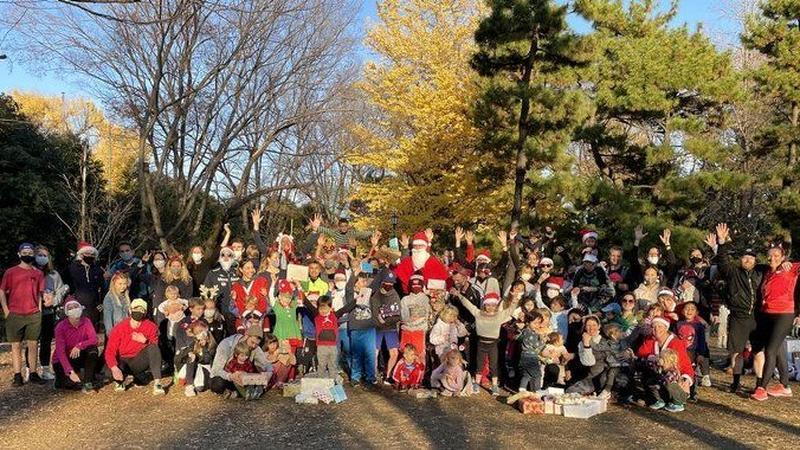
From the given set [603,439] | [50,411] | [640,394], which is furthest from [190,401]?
[640,394]

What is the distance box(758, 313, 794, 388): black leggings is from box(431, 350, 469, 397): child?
11.1 feet

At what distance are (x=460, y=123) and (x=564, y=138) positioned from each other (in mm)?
4568

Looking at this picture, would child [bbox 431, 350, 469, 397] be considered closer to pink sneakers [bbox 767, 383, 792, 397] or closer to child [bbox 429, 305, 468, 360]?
child [bbox 429, 305, 468, 360]

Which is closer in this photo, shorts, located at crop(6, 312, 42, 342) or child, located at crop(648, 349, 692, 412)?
child, located at crop(648, 349, 692, 412)

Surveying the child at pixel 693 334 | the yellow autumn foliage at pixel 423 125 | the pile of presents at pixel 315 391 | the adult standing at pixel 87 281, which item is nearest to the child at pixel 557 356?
the child at pixel 693 334

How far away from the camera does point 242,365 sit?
26.2ft

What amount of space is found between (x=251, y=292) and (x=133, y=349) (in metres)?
1.57

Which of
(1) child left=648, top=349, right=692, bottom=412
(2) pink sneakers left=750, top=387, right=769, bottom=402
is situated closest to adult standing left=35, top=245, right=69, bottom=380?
(1) child left=648, top=349, right=692, bottom=412

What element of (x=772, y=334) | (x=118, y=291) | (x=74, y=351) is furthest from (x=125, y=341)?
(x=772, y=334)

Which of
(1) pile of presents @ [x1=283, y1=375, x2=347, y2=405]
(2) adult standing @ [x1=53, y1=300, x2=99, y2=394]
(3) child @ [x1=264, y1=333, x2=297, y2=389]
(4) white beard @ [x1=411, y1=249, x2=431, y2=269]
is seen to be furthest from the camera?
(4) white beard @ [x1=411, y1=249, x2=431, y2=269]

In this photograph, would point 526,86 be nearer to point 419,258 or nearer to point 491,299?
point 419,258

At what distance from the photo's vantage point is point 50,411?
744 centimetres

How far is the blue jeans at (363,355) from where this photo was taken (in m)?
8.75

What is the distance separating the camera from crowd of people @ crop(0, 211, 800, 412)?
7832 mm
